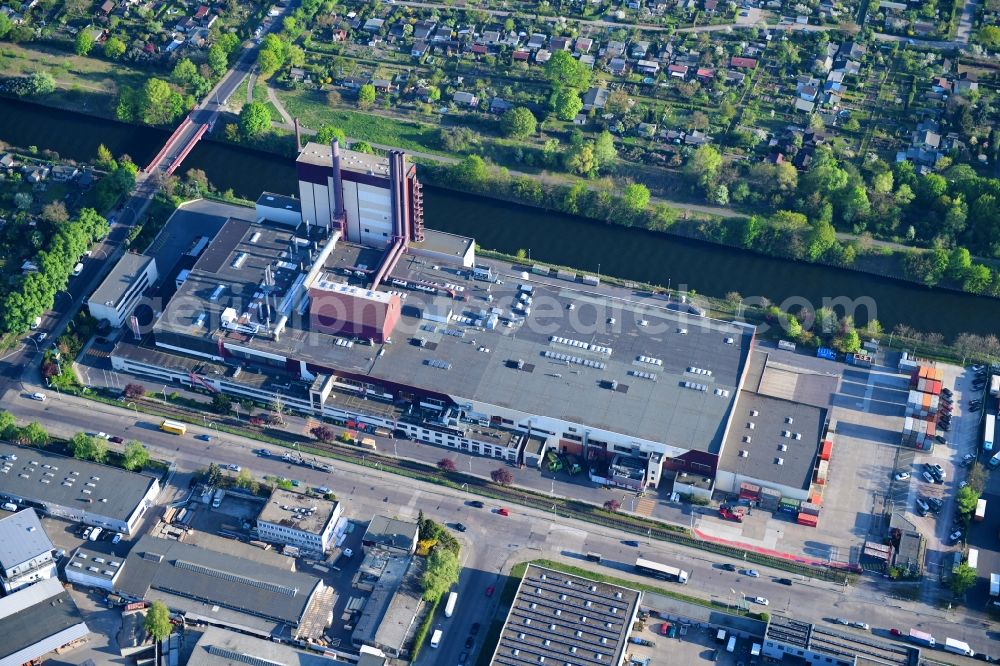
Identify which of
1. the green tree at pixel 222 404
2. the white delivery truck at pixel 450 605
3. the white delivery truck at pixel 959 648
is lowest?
the white delivery truck at pixel 450 605

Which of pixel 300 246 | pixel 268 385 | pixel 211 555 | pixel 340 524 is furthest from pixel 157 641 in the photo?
pixel 300 246

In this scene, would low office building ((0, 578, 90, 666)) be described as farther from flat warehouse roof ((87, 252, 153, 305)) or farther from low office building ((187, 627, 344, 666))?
flat warehouse roof ((87, 252, 153, 305))

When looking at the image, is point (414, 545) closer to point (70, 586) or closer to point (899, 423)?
point (70, 586)

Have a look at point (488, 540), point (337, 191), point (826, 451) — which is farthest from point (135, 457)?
point (826, 451)

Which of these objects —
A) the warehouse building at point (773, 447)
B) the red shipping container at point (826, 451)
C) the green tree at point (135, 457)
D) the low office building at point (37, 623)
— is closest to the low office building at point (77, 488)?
the green tree at point (135, 457)

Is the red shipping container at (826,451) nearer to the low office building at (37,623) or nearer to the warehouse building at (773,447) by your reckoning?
the warehouse building at (773,447)

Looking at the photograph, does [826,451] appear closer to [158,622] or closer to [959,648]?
[959,648]

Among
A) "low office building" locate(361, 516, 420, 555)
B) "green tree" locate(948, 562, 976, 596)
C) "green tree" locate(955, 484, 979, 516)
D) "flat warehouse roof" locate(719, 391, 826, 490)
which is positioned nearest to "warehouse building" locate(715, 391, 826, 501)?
"flat warehouse roof" locate(719, 391, 826, 490)
